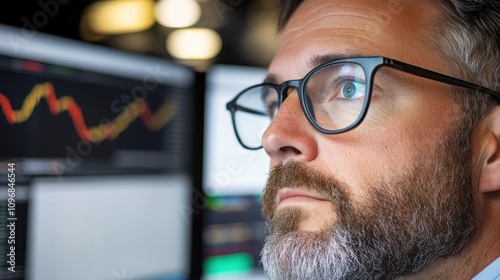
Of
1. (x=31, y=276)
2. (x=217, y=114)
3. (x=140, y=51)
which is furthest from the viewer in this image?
(x=217, y=114)

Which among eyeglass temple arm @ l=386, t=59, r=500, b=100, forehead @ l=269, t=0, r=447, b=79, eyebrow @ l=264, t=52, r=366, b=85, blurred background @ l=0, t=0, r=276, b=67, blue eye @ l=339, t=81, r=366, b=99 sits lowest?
blue eye @ l=339, t=81, r=366, b=99

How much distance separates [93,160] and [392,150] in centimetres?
56

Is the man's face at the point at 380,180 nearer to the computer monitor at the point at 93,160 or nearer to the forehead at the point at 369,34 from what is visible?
the forehead at the point at 369,34

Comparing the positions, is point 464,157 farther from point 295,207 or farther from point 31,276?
point 31,276

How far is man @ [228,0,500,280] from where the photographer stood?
693 millimetres

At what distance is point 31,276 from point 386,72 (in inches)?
24.3

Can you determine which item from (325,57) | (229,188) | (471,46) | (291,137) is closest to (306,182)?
(291,137)

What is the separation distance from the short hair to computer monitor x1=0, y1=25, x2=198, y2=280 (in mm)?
583

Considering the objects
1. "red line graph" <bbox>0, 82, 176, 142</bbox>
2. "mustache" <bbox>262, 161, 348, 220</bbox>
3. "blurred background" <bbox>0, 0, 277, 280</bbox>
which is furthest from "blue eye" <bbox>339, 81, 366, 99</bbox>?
"red line graph" <bbox>0, 82, 176, 142</bbox>

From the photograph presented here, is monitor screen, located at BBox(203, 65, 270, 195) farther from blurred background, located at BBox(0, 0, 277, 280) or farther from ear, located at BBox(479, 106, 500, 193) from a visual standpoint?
ear, located at BBox(479, 106, 500, 193)

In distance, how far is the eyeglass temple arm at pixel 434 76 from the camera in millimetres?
693

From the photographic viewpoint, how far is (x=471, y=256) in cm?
73

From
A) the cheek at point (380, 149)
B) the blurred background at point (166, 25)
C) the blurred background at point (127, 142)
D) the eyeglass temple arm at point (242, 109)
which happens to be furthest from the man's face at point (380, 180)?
the blurred background at point (166, 25)

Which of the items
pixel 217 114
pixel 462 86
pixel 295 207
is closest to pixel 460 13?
pixel 462 86
